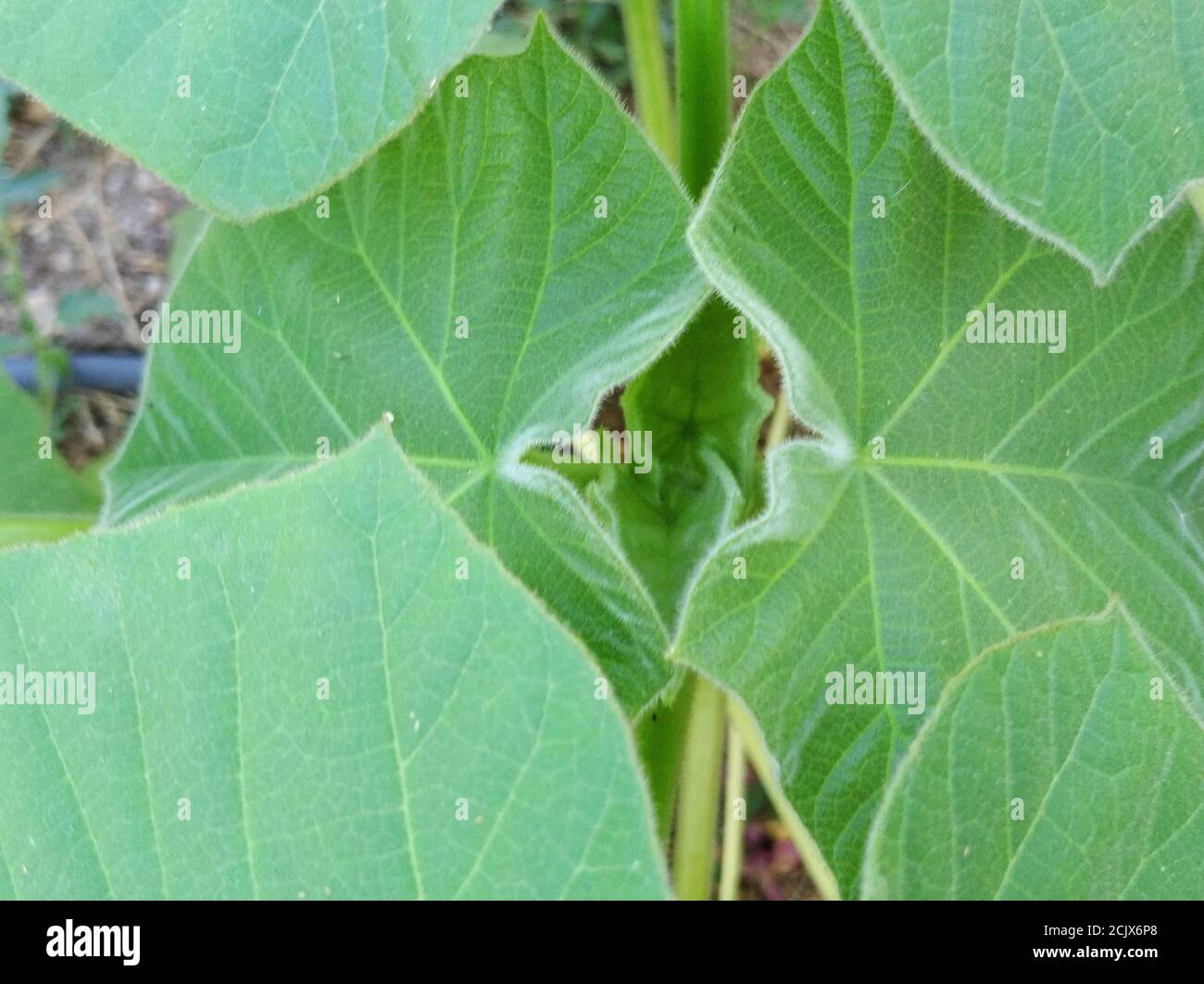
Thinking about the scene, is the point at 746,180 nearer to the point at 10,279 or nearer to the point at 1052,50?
the point at 1052,50

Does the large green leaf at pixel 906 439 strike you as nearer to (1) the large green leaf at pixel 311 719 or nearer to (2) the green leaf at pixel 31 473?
(1) the large green leaf at pixel 311 719

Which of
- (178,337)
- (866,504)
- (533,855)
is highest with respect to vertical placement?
(178,337)

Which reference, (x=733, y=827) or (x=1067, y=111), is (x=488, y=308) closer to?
(x=1067, y=111)

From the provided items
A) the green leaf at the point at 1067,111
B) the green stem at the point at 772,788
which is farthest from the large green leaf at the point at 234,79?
the green stem at the point at 772,788

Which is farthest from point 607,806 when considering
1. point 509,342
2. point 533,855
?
point 509,342

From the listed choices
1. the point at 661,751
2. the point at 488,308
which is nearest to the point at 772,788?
the point at 661,751

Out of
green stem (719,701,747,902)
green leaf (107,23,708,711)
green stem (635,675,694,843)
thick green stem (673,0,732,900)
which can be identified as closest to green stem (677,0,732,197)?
thick green stem (673,0,732,900)
